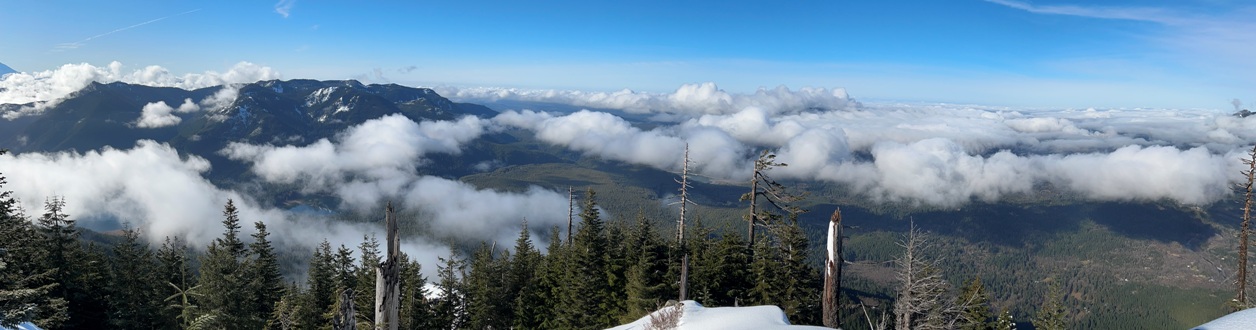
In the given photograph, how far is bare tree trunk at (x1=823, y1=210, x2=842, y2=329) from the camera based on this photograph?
17.1 metres

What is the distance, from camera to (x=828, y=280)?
58.3 feet

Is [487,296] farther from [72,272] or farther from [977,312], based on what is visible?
[977,312]

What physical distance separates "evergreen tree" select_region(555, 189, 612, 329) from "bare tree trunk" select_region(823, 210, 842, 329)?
16.4 metres

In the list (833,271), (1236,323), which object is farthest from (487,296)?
(1236,323)

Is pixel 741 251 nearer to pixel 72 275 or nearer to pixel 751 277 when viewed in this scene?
pixel 751 277

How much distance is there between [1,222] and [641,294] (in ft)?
78.2

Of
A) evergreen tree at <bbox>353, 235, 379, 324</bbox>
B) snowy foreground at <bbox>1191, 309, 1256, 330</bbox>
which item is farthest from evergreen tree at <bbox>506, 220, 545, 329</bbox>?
snowy foreground at <bbox>1191, 309, 1256, 330</bbox>

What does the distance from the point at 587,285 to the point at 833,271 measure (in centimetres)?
1807

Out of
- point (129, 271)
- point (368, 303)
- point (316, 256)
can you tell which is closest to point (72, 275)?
point (129, 271)

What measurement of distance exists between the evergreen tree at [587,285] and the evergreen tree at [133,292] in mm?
22975

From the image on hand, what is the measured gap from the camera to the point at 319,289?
34031mm

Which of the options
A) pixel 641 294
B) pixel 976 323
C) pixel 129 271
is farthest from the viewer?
pixel 129 271

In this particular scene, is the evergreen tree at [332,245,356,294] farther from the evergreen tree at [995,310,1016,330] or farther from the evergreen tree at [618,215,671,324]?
the evergreen tree at [995,310,1016,330]

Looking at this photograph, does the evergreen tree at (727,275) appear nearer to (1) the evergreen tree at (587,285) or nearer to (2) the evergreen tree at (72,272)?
(1) the evergreen tree at (587,285)
